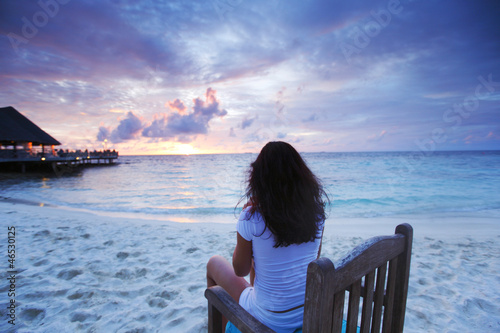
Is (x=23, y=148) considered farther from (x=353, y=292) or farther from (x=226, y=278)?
(x=353, y=292)

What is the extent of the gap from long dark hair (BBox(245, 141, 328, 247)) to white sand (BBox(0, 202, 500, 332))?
5.84 feet

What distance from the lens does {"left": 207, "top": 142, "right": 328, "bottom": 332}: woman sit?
1.43m

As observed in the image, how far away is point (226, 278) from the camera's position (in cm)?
193

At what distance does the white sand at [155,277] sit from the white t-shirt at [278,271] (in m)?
1.38

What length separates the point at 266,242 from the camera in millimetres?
1455

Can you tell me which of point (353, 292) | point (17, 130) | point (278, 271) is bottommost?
point (278, 271)

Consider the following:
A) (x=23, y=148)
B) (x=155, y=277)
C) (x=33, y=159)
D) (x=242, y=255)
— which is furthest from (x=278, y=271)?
(x=23, y=148)

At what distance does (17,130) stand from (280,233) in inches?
1542

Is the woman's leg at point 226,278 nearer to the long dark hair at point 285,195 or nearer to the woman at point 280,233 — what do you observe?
the woman at point 280,233

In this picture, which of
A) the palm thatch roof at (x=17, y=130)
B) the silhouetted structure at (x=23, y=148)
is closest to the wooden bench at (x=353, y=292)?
the silhouetted structure at (x=23, y=148)

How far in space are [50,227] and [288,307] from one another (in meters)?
6.72

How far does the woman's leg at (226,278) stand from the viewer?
6.11 feet

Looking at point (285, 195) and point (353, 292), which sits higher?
point (285, 195)

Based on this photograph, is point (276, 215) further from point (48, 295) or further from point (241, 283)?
point (48, 295)
